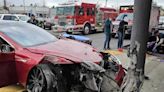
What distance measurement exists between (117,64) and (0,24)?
2825 millimetres

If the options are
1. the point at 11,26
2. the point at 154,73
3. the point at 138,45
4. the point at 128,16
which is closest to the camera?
the point at 138,45

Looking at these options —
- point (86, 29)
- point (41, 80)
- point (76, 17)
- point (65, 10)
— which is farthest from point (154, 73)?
point (86, 29)

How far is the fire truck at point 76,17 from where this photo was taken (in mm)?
24797

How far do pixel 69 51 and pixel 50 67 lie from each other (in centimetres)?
62

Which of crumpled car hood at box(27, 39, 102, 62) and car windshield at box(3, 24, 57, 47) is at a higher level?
car windshield at box(3, 24, 57, 47)

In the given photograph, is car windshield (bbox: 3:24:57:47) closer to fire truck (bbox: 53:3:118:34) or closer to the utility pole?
the utility pole

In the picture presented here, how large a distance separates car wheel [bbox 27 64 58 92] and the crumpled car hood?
374mm

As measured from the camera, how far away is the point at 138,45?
5.43 m

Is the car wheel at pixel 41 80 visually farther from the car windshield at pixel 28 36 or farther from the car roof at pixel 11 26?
the car roof at pixel 11 26

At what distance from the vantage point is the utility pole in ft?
17.2

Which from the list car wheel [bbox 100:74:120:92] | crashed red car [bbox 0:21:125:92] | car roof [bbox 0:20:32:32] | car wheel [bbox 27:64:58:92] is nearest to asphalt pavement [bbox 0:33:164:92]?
crashed red car [bbox 0:21:125:92]

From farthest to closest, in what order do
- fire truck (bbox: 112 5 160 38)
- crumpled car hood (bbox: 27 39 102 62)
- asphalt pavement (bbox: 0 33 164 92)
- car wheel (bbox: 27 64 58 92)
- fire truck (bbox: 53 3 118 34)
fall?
1. fire truck (bbox: 53 3 118 34)
2. fire truck (bbox: 112 5 160 38)
3. asphalt pavement (bbox: 0 33 164 92)
4. crumpled car hood (bbox: 27 39 102 62)
5. car wheel (bbox: 27 64 58 92)

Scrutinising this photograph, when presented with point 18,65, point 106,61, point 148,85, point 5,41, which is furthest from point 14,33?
point 148,85

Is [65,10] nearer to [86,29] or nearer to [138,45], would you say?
[86,29]
